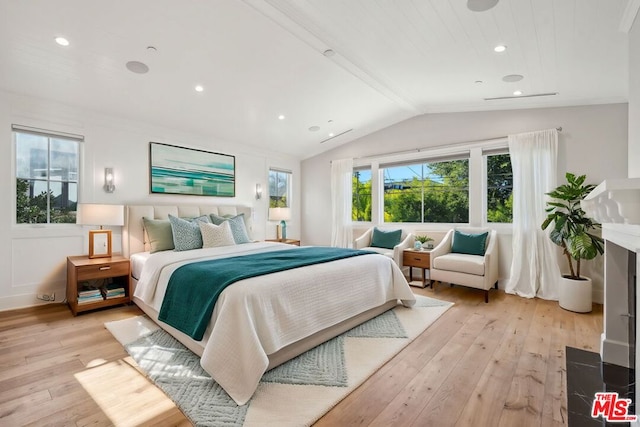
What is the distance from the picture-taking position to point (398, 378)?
209cm

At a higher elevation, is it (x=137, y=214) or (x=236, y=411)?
(x=137, y=214)

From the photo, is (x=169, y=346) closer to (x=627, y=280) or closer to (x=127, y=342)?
(x=127, y=342)

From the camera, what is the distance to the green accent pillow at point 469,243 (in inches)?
166

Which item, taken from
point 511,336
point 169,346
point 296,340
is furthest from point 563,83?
point 169,346

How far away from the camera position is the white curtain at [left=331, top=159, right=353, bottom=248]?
5.89 meters

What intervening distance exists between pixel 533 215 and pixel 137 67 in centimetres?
508

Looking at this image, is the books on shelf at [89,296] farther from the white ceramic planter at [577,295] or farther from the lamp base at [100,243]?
the white ceramic planter at [577,295]

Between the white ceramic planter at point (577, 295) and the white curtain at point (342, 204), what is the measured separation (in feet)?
10.9

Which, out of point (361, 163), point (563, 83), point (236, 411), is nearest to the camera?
point (236, 411)

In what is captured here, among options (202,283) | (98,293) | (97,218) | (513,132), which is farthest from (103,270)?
(513,132)

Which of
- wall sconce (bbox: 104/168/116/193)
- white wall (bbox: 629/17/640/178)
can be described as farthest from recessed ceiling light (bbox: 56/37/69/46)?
white wall (bbox: 629/17/640/178)

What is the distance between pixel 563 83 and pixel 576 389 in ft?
10.3

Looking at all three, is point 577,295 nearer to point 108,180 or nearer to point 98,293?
point 98,293

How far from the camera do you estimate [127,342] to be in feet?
8.50
